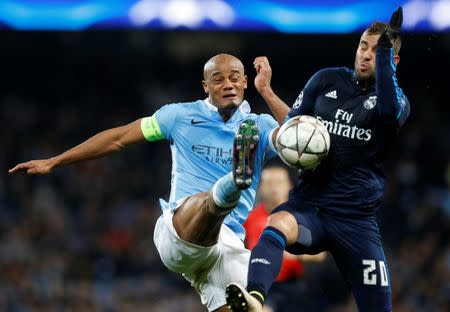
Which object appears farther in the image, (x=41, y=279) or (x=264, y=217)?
(x=41, y=279)

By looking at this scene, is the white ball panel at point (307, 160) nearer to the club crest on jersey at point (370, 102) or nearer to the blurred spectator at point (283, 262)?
the club crest on jersey at point (370, 102)

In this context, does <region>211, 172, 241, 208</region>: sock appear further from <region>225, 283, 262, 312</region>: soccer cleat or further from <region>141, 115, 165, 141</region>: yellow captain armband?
<region>141, 115, 165, 141</region>: yellow captain armband

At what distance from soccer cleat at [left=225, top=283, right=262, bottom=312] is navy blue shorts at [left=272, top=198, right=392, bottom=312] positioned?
2.19ft

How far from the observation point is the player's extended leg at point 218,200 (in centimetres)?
537

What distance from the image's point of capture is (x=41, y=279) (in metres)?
12.2

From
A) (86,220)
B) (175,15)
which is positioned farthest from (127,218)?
(175,15)

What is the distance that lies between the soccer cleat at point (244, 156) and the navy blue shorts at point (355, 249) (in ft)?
1.80

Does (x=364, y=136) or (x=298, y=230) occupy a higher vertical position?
(x=364, y=136)

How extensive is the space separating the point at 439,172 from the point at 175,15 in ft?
14.7

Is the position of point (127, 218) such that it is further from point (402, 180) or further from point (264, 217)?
point (264, 217)

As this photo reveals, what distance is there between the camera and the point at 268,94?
6539mm

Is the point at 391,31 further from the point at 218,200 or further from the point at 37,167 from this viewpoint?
the point at 37,167

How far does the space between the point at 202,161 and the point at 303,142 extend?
3.37 feet

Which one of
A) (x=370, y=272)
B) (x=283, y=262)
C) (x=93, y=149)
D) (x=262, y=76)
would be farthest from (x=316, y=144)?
(x=283, y=262)
